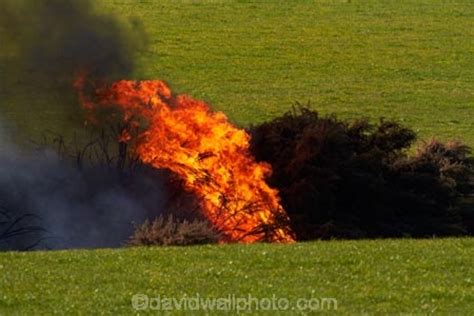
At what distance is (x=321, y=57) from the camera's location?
3922 centimetres

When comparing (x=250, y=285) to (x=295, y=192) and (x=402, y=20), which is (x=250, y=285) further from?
(x=402, y=20)

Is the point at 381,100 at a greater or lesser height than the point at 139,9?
lesser

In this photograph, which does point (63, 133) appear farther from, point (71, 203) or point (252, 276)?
point (252, 276)

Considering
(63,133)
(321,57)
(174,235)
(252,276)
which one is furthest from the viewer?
(321,57)

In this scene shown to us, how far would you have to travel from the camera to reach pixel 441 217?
19953mm

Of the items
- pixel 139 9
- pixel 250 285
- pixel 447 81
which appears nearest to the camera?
pixel 250 285

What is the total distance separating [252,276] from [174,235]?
3015 millimetres

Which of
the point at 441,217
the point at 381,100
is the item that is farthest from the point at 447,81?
the point at 441,217

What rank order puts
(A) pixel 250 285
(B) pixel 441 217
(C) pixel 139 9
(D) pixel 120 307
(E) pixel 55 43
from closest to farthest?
(D) pixel 120 307 → (A) pixel 250 285 → (B) pixel 441 217 → (E) pixel 55 43 → (C) pixel 139 9

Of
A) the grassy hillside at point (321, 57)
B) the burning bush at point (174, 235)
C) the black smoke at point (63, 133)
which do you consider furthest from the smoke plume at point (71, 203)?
the grassy hillside at point (321, 57)

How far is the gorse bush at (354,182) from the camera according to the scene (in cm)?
1898

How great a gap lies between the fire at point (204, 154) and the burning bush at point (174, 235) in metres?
1.27

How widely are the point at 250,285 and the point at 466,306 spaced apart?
2.06m

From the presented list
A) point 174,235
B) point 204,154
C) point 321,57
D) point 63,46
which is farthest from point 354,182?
point 321,57
